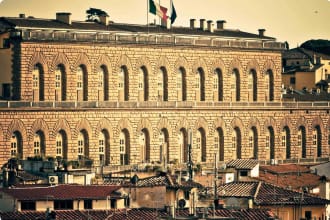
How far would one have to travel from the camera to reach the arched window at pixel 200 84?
16325cm

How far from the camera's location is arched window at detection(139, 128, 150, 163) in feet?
510

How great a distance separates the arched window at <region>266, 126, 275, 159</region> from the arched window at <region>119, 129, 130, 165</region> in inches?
665

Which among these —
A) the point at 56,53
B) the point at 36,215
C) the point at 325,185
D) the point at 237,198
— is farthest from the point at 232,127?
the point at 36,215

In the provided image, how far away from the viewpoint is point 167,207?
9856cm

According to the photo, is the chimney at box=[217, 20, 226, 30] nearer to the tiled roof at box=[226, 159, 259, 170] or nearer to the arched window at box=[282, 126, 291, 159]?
the arched window at box=[282, 126, 291, 159]

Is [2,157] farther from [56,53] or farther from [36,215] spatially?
[36,215]

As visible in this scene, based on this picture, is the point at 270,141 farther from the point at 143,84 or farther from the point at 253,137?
the point at 143,84

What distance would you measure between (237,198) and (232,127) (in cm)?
5878

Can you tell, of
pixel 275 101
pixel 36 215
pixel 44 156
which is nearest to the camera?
pixel 36 215

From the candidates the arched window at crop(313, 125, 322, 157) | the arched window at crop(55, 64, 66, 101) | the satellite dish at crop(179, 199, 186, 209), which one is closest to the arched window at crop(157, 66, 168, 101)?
the arched window at crop(55, 64, 66, 101)

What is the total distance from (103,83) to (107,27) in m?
4.32

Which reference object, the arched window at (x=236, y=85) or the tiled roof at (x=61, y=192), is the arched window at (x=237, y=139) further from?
the tiled roof at (x=61, y=192)

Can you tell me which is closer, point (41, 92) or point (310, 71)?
point (41, 92)

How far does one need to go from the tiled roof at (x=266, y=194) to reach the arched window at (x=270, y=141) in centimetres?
5452
